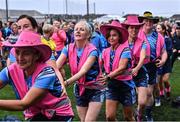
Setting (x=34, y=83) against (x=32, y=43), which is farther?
(x=34, y=83)

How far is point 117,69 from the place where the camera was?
20.9 feet

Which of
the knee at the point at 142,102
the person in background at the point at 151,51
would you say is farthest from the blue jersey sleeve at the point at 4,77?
the person in background at the point at 151,51

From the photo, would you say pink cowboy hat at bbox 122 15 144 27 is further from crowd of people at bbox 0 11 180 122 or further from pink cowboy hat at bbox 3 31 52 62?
pink cowboy hat at bbox 3 31 52 62

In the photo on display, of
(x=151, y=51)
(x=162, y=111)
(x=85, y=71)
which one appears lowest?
(x=162, y=111)

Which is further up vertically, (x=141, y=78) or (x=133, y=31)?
(x=133, y=31)

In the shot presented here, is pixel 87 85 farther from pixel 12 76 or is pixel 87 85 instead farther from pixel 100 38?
pixel 100 38

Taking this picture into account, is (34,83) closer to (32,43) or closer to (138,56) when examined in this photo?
(32,43)

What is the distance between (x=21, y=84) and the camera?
3.92 m

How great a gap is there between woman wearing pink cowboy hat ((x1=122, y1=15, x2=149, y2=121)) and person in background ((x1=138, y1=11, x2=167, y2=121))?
52 cm

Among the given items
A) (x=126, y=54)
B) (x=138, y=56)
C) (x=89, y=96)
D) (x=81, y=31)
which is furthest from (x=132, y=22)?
(x=89, y=96)

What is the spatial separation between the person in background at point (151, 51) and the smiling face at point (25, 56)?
4589 mm

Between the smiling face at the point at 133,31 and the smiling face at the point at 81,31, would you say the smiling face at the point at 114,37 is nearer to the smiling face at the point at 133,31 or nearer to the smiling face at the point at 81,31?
the smiling face at the point at 81,31

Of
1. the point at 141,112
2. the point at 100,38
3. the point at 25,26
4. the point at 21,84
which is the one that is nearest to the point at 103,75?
the point at 25,26

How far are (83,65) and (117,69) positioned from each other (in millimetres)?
848
